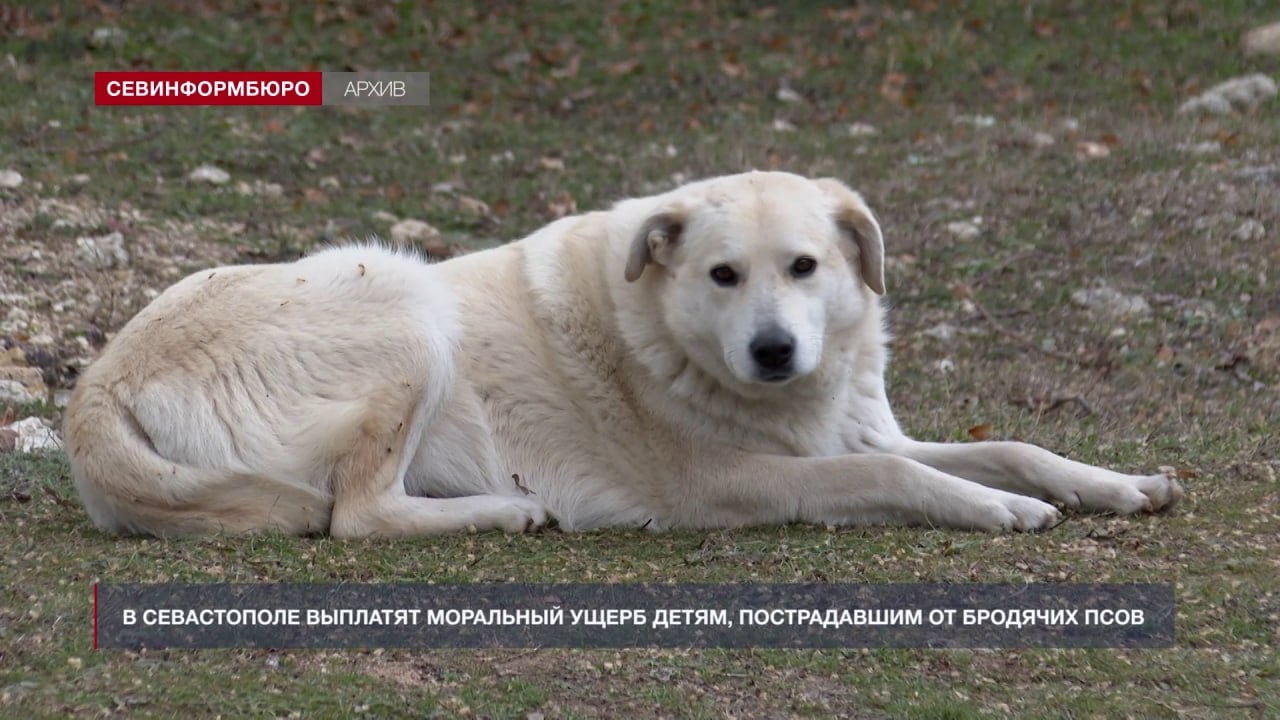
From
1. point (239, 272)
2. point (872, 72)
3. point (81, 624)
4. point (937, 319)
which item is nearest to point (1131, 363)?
point (937, 319)

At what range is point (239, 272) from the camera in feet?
16.6

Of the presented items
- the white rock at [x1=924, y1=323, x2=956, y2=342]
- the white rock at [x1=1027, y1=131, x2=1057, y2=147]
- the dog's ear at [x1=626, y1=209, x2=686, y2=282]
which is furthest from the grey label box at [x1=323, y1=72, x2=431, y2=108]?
the dog's ear at [x1=626, y1=209, x2=686, y2=282]

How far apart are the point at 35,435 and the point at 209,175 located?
4.06 meters

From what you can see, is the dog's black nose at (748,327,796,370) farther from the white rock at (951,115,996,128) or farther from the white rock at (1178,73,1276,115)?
the white rock at (1178,73,1276,115)

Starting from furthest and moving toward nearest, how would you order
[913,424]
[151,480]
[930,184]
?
[930,184]
[913,424]
[151,480]

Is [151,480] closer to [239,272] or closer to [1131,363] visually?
[239,272]

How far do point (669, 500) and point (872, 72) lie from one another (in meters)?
8.40

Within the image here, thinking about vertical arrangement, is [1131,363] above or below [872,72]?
below

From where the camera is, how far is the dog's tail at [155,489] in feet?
14.5

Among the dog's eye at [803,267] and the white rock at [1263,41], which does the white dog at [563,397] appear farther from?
the white rock at [1263,41]

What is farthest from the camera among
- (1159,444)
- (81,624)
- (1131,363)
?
(1131,363)

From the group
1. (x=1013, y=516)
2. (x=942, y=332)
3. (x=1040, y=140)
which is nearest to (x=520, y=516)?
(x=1013, y=516)

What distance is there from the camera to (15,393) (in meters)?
6.17

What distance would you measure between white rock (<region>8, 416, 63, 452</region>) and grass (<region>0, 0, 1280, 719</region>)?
293 mm
